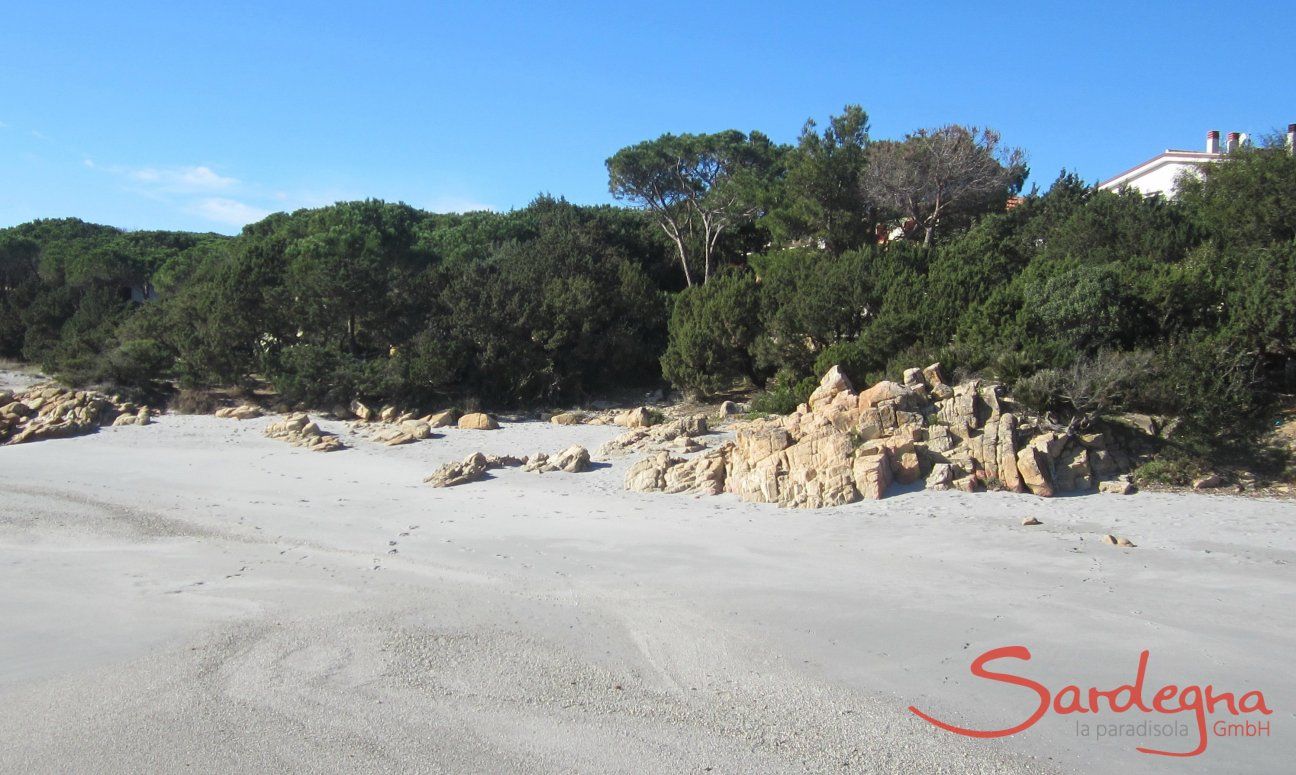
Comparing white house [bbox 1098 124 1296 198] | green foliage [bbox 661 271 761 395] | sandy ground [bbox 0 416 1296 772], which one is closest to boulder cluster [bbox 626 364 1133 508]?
sandy ground [bbox 0 416 1296 772]

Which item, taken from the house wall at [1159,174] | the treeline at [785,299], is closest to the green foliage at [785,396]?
Answer: the treeline at [785,299]

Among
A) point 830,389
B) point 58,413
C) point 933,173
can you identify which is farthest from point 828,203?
point 58,413

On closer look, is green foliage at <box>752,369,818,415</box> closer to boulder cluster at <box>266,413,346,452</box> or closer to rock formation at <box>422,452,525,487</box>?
rock formation at <box>422,452,525,487</box>

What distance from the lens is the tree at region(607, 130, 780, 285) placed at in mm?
27094

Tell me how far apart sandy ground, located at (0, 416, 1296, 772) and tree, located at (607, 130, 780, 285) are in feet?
53.0

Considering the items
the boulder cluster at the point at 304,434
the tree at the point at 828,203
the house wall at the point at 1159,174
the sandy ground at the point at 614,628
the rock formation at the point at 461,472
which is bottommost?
the sandy ground at the point at 614,628

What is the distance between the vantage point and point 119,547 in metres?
10.4

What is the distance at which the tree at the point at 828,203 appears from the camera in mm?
22891

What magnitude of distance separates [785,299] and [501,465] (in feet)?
27.0

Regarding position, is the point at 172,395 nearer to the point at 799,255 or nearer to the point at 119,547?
the point at 119,547

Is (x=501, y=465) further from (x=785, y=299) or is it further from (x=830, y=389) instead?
(x=785, y=299)

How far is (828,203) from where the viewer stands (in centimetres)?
2323

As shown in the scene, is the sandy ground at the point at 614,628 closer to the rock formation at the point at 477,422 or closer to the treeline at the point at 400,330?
the rock formation at the point at 477,422

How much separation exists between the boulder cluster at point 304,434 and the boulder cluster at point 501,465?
3.68 m
